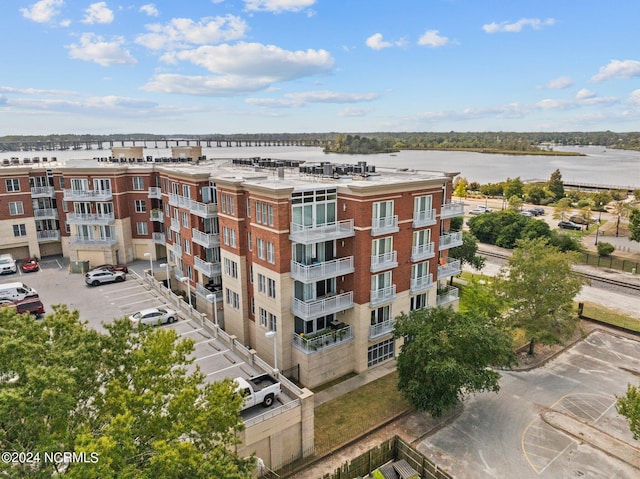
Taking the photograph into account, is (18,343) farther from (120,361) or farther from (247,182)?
(247,182)

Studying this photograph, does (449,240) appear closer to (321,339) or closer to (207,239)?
(321,339)

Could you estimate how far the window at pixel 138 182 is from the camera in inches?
1923

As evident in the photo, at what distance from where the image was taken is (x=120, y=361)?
1530cm

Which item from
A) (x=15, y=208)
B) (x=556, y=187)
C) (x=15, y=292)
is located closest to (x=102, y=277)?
(x=15, y=292)

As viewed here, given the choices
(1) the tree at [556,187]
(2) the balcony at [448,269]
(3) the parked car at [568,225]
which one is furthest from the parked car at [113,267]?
(1) the tree at [556,187]

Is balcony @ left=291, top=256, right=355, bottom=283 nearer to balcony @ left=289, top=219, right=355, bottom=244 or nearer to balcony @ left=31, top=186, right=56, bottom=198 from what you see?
balcony @ left=289, top=219, right=355, bottom=244

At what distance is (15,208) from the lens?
1922 inches

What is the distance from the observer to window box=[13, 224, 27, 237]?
1937 inches

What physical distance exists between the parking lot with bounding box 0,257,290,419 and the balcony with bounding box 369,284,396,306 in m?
9.55

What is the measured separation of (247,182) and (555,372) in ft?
87.3

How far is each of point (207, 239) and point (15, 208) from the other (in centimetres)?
2839

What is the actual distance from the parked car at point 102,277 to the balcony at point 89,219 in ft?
22.7

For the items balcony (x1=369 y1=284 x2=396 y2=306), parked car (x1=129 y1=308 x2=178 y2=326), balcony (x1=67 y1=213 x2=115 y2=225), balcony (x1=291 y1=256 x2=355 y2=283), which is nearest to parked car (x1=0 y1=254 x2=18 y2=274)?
balcony (x1=67 y1=213 x2=115 y2=225)

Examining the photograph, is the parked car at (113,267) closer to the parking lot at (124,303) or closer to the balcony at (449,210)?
the parking lot at (124,303)
